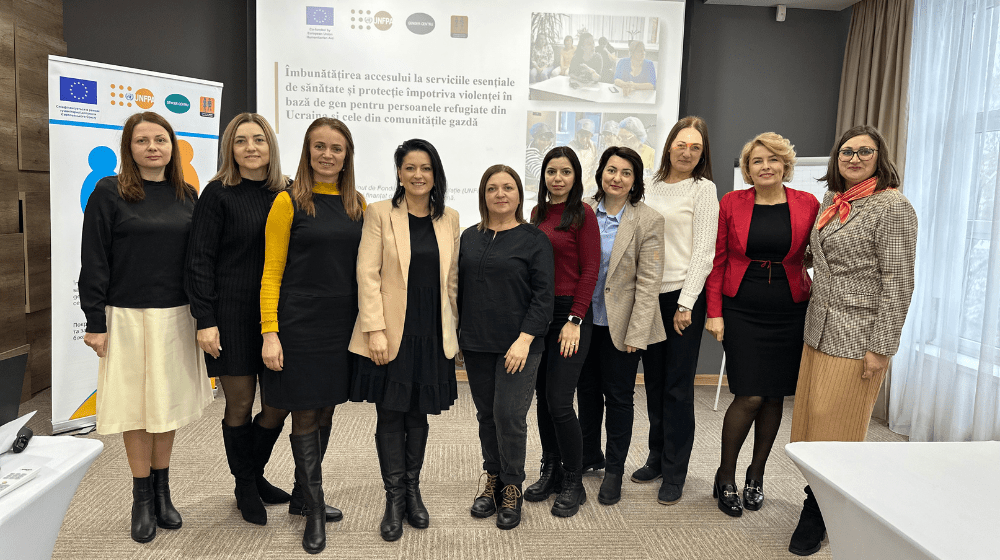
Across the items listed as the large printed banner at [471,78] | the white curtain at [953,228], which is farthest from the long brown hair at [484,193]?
the white curtain at [953,228]

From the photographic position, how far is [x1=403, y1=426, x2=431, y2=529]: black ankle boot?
223 centimetres

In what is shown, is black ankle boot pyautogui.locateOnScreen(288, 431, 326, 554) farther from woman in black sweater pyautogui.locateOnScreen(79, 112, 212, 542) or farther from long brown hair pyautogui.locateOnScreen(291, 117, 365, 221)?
long brown hair pyautogui.locateOnScreen(291, 117, 365, 221)

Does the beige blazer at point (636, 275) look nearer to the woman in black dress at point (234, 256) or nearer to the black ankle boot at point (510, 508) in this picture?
the black ankle boot at point (510, 508)

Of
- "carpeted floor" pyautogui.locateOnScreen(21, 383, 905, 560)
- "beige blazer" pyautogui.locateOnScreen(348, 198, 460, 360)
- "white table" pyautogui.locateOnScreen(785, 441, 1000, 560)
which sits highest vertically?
"beige blazer" pyautogui.locateOnScreen(348, 198, 460, 360)

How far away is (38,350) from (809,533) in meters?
4.48

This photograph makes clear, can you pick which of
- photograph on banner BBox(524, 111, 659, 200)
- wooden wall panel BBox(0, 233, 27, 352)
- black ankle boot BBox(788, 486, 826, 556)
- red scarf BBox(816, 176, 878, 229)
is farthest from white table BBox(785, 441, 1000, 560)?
wooden wall panel BBox(0, 233, 27, 352)

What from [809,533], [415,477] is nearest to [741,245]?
[809,533]

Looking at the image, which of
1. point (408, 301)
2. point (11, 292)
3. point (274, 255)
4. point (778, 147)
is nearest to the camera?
point (274, 255)

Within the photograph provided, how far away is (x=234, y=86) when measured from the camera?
4.14 m

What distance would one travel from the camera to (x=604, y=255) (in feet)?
7.79

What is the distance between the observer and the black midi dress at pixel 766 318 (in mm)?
2355

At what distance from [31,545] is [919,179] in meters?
4.32

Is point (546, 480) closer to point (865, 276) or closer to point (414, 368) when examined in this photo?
point (414, 368)

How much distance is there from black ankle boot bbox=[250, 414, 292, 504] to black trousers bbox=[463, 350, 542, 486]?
78 cm
